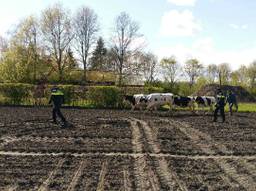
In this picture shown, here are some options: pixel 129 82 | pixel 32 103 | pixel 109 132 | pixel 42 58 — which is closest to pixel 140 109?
pixel 32 103

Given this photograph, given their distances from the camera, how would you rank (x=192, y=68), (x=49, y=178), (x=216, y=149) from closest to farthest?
(x=49, y=178), (x=216, y=149), (x=192, y=68)

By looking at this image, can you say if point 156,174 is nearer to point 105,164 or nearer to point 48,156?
point 105,164

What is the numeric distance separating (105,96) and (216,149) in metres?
19.0

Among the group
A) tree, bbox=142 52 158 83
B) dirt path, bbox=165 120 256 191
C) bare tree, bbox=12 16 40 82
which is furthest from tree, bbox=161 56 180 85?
dirt path, bbox=165 120 256 191

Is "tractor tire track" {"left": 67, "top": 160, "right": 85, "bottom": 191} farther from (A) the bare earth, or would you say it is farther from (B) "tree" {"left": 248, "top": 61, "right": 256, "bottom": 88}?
(B) "tree" {"left": 248, "top": 61, "right": 256, "bottom": 88}

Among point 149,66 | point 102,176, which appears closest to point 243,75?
point 149,66

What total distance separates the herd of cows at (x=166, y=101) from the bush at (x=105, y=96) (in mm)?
2801

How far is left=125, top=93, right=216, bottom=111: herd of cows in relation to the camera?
83.0 ft

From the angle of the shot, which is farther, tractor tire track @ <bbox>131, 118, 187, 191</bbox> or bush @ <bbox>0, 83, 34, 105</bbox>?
bush @ <bbox>0, 83, 34, 105</bbox>

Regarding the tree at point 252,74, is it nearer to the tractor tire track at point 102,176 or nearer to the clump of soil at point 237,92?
the clump of soil at point 237,92

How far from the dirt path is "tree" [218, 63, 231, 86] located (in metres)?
54.5

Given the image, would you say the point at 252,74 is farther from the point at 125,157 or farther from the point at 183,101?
the point at 125,157

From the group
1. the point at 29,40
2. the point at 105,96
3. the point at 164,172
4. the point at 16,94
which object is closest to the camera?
the point at 164,172

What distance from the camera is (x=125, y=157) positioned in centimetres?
1029
